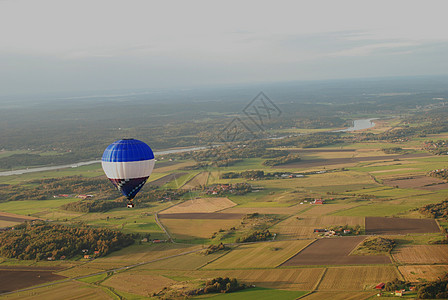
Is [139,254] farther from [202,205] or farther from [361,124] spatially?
[361,124]

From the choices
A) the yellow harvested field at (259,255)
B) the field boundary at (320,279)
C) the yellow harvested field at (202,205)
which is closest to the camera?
the field boundary at (320,279)

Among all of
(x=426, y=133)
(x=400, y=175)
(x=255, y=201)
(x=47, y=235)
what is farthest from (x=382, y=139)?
(x=47, y=235)

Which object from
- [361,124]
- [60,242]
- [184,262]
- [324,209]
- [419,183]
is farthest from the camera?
[361,124]

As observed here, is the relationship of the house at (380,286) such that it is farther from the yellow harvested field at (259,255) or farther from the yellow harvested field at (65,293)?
the yellow harvested field at (65,293)

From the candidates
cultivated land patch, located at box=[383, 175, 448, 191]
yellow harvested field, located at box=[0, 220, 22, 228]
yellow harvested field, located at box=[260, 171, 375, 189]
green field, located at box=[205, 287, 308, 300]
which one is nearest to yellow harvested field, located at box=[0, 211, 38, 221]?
yellow harvested field, located at box=[0, 220, 22, 228]

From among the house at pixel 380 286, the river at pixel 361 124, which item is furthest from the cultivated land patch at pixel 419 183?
the river at pixel 361 124

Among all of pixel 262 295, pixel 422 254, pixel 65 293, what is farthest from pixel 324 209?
pixel 65 293
